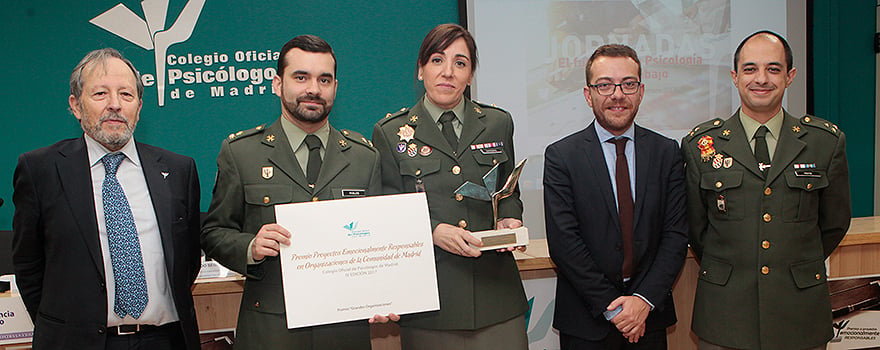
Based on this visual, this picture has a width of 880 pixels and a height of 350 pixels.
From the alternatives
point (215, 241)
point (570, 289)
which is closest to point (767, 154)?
point (570, 289)

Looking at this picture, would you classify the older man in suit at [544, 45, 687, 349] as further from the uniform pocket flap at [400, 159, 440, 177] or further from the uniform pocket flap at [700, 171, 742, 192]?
the uniform pocket flap at [400, 159, 440, 177]

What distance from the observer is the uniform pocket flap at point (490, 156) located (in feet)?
7.37

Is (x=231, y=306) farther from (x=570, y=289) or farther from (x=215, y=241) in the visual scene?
(x=570, y=289)

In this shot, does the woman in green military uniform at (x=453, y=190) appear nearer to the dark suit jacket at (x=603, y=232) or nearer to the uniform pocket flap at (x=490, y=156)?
the uniform pocket flap at (x=490, y=156)

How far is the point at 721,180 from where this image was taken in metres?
2.34

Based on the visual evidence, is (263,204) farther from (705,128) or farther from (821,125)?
(821,125)

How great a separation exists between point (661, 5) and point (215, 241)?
3.61 metres

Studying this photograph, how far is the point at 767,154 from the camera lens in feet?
7.70

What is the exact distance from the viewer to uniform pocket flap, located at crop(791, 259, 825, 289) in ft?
7.44

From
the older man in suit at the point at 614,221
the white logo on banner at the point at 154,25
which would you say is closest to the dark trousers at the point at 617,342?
the older man in suit at the point at 614,221

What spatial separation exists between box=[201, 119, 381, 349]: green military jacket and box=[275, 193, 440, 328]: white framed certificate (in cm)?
13

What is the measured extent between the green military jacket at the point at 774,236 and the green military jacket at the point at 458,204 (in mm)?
818

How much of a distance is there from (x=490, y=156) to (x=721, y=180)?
950mm

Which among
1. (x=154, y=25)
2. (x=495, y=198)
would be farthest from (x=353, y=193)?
(x=154, y=25)
